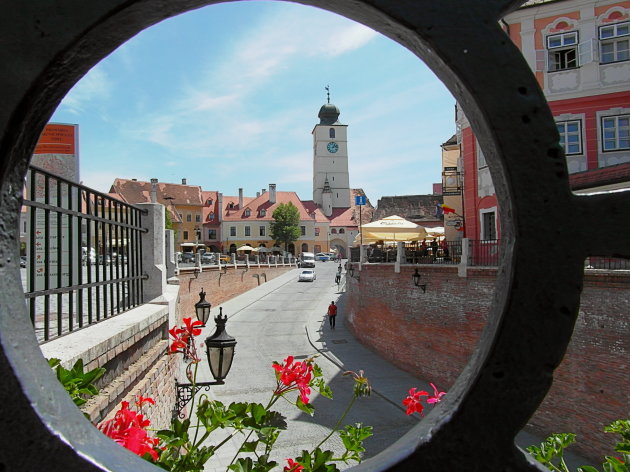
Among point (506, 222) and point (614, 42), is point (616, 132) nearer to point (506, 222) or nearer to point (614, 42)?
point (614, 42)

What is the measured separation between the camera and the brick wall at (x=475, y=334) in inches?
410

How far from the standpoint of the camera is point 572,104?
15680 mm

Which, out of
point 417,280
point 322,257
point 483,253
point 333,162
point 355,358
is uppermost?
point 333,162

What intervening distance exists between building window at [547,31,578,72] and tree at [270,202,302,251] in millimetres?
62456

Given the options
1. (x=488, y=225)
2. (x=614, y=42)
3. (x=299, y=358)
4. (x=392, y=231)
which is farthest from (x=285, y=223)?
(x=614, y=42)

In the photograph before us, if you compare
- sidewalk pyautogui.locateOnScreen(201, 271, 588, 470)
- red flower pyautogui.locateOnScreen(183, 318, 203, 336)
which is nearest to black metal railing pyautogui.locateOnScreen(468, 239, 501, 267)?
sidewalk pyautogui.locateOnScreen(201, 271, 588, 470)

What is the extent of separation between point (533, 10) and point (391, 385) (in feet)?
40.7

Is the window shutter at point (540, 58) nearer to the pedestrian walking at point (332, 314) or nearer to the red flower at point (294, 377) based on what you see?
the pedestrian walking at point (332, 314)

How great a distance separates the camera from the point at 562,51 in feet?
51.8

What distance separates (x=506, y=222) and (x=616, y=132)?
16731mm

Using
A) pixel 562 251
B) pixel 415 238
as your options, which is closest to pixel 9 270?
pixel 562 251

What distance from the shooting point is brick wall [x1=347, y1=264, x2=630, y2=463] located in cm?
1041

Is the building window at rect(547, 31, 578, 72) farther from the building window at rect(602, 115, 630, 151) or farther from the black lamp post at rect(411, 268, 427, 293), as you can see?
the black lamp post at rect(411, 268, 427, 293)

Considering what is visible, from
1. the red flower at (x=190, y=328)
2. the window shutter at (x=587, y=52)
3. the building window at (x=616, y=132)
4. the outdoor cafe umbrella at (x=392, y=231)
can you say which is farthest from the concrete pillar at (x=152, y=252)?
the outdoor cafe umbrella at (x=392, y=231)
